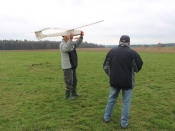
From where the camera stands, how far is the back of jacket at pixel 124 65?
4.22 metres

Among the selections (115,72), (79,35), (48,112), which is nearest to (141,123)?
(115,72)

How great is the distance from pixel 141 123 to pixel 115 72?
1557mm

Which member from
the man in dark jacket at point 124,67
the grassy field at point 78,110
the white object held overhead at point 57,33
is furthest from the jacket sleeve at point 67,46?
the grassy field at point 78,110

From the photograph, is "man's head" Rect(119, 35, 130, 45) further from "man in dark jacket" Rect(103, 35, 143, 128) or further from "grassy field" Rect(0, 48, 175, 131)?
"grassy field" Rect(0, 48, 175, 131)

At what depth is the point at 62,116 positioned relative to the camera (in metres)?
5.13

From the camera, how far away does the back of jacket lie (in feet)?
13.9

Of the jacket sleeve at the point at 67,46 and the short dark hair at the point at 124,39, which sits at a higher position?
the short dark hair at the point at 124,39

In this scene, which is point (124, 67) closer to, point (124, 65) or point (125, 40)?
point (124, 65)

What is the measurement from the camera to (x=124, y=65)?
13.9ft

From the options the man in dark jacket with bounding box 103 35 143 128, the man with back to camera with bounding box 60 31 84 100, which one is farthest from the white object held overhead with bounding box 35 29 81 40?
the man in dark jacket with bounding box 103 35 143 128

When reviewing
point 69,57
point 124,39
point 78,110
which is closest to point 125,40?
point 124,39

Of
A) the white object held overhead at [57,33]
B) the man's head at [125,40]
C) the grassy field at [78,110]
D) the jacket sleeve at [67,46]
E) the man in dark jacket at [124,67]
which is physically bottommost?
the grassy field at [78,110]

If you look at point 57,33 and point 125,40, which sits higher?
point 57,33

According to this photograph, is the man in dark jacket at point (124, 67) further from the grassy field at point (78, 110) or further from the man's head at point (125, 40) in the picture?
the grassy field at point (78, 110)
